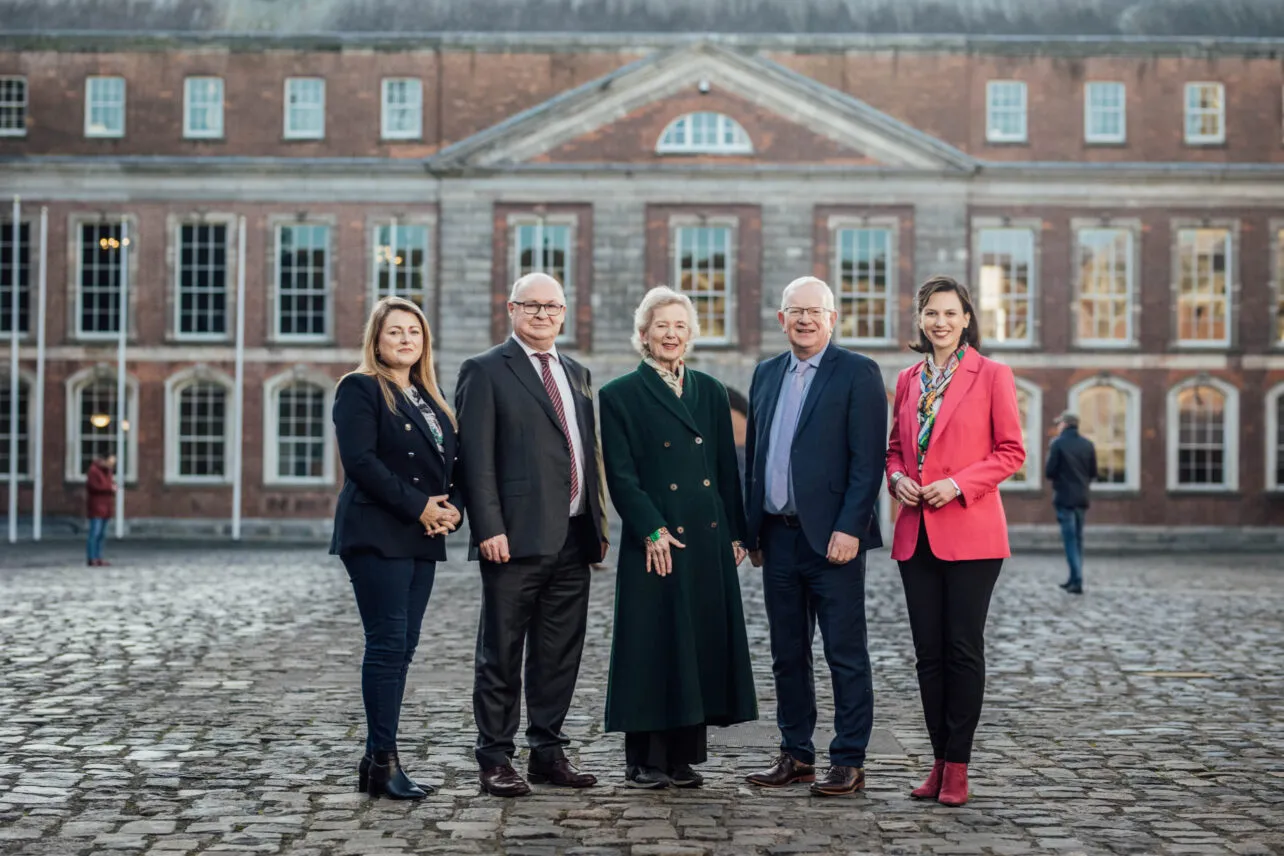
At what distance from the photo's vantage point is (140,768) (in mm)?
6668

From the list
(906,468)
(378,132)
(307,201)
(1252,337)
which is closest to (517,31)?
(378,132)

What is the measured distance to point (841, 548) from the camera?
633 centimetres

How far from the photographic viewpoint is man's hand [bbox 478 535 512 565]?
6.31 m

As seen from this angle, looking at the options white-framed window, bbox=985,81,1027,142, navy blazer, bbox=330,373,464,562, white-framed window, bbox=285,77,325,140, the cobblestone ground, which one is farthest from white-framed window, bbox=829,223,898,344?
navy blazer, bbox=330,373,464,562

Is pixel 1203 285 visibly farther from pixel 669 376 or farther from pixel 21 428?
pixel 669 376

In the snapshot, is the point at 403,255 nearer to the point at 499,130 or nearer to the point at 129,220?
the point at 499,130

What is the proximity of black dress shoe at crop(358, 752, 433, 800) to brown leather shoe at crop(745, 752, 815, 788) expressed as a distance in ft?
4.48

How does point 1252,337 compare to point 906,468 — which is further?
point 1252,337

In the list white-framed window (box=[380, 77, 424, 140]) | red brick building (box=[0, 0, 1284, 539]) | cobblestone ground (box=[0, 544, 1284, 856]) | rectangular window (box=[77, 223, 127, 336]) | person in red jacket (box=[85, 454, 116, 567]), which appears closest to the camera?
cobblestone ground (box=[0, 544, 1284, 856])

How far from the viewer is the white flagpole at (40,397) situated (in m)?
29.6

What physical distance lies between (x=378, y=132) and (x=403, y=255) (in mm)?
2897

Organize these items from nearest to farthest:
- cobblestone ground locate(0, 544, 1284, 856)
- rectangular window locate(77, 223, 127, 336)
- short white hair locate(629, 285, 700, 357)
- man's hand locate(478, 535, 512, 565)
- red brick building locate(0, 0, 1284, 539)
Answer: cobblestone ground locate(0, 544, 1284, 856)
man's hand locate(478, 535, 512, 565)
short white hair locate(629, 285, 700, 357)
red brick building locate(0, 0, 1284, 539)
rectangular window locate(77, 223, 127, 336)

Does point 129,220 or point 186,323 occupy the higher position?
point 129,220

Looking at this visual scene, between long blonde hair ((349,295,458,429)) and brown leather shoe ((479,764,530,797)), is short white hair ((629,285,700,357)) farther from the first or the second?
brown leather shoe ((479,764,530,797))
